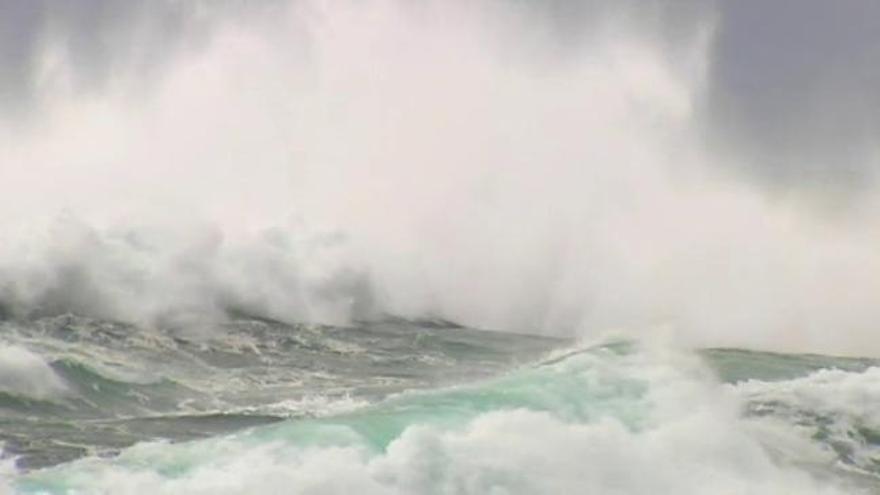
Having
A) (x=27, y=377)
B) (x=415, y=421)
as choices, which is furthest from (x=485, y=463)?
(x=27, y=377)

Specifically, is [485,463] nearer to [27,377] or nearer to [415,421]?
[415,421]

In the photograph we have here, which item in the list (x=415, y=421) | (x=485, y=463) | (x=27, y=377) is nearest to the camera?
(x=485, y=463)

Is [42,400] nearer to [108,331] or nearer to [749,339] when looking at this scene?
[108,331]

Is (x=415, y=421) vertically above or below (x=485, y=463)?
above

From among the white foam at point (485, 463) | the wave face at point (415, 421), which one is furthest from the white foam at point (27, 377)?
the white foam at point (485, 463)

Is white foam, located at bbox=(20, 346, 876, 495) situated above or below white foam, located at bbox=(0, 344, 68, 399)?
below

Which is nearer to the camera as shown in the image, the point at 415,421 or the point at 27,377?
the point at 415,421

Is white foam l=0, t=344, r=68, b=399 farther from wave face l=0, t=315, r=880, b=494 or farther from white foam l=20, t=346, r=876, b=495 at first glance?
white foam l=20, t=346, r=876, b=495

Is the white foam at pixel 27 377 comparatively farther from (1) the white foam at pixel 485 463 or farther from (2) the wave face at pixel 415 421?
(1) the white foam at pixel 485 463

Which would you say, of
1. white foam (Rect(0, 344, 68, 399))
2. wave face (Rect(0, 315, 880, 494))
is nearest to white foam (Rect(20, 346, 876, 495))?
wave face (Rect(0, 315, 880, 494))
